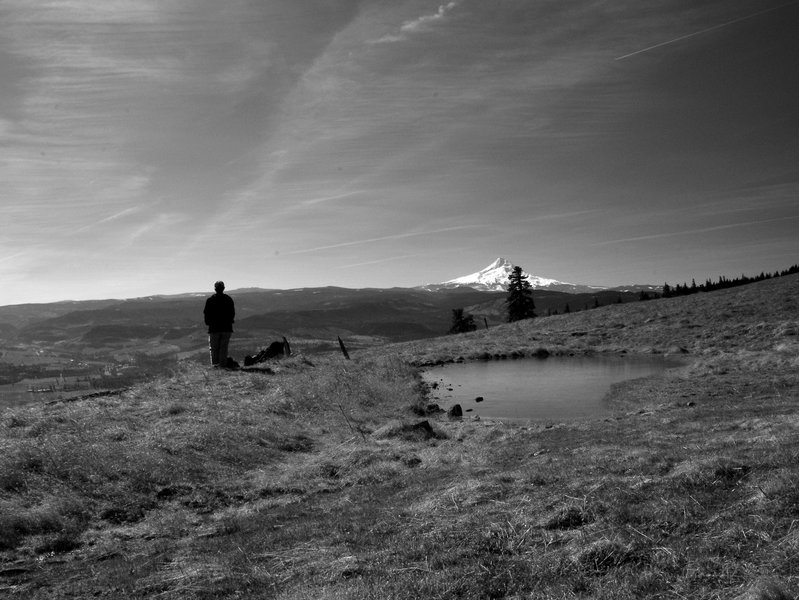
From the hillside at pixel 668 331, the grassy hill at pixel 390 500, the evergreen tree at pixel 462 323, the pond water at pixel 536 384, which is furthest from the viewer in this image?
the evergreen tree at pixel 462 323

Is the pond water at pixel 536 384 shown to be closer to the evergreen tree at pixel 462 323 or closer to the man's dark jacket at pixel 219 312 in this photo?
the man's dark jacket at pixel 219 312

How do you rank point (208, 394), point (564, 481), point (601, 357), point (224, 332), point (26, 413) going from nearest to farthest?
1. point (564, 481)
2. point (26, 413)
3. point (208, 394)
4. point (224, 332)
5. point (601, 357)

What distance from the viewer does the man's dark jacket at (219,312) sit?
25938mm

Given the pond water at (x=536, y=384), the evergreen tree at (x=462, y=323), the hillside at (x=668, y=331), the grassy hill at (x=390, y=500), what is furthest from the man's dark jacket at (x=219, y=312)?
the evergreen tree at (x=462, y=323)

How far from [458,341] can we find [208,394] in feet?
126

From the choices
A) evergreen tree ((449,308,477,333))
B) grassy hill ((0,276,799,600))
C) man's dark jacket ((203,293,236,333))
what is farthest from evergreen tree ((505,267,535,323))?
man's dark jacket ((203,293,236,333))

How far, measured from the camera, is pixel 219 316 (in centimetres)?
2612

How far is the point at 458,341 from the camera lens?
2221 inches

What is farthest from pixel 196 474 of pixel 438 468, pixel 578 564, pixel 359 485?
pixel 578 564

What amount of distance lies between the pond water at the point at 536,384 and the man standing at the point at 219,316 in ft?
38.7

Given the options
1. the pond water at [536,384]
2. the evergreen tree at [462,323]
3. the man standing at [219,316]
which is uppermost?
the man standing at [219,316]

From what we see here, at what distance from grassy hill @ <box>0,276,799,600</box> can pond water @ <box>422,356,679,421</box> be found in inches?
102

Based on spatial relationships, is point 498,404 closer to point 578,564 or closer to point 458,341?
point 578,564

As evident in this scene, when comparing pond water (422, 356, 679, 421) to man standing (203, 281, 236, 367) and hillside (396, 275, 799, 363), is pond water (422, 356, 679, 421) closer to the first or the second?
hillside (396, 275, 799, 363)
